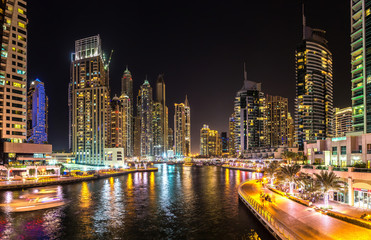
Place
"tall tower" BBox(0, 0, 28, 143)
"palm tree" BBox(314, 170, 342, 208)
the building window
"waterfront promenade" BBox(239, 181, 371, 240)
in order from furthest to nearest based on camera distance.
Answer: "tall tower" BBox(0, 0, 28, 143)
the building window
"palm tree" BBox(314, 170, 342, 208)
"waterfront promenade" BBox(239, 181, 371, 240)

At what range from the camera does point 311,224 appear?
33344 millimetres

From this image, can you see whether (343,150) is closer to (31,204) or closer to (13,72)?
(31,204)

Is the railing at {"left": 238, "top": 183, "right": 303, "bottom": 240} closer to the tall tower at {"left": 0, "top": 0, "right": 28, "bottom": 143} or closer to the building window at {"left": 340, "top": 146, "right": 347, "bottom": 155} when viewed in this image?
the building window at {"left": 340, "top": 146, "right": 347, "bottom": 155}

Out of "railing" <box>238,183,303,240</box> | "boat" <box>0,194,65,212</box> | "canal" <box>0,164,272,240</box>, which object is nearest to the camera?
"railing" <box>238,183,303,240</box>

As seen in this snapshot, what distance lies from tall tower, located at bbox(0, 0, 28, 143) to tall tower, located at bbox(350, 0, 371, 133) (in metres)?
128

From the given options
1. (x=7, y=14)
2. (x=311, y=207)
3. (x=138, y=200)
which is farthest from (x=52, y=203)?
(x=7, y=14)

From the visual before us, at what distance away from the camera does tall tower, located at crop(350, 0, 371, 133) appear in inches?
2985

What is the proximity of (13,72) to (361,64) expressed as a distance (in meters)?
132

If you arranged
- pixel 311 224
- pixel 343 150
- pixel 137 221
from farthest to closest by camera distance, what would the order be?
pixel 343 150, pixel 137 221, pixel 311 224

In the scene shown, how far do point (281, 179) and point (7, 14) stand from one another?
12711 centimetres

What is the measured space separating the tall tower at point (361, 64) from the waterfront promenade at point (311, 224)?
50543 mm

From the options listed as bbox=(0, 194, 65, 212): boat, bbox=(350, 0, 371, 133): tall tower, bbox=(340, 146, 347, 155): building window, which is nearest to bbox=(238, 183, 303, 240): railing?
bbox=(340, 146, 347, 155): building window

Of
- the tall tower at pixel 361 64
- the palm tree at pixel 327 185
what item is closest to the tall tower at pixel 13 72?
the palm tree at pixel 327 185

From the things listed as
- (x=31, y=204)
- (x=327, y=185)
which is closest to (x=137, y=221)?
(x=31, y=204)
